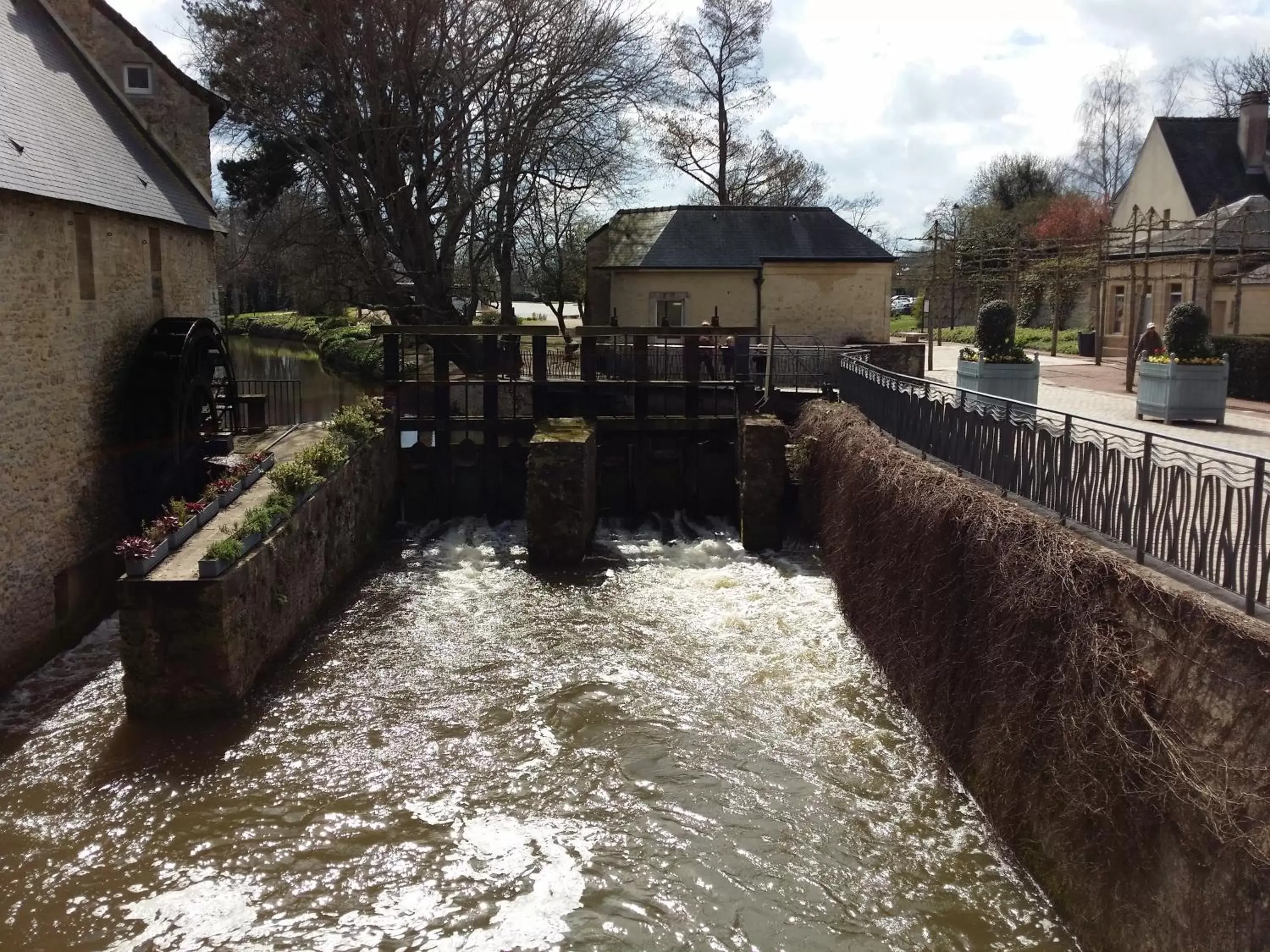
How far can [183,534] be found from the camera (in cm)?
1020

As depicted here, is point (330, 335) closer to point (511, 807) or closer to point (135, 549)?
point (135, 549)

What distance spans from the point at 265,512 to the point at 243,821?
3.65 m

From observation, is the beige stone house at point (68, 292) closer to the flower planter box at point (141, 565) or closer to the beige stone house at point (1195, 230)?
the flower planter box at point (141, 565)

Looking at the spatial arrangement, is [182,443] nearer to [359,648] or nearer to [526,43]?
[359,648]

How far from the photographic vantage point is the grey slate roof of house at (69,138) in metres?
11.5

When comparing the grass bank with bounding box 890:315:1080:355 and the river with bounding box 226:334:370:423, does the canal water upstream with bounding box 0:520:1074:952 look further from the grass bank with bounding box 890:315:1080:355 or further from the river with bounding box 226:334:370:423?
the grass bank with bounding box 890:315:1080:355

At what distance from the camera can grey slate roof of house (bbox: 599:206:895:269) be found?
84.2ft

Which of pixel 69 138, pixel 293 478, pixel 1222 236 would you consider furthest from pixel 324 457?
pixel 1222 236

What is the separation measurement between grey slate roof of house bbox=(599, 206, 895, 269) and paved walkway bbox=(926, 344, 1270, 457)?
4010 millimetres

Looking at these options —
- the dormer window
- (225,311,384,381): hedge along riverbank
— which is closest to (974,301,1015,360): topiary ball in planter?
(225,311,384,381): hedge along riverbank

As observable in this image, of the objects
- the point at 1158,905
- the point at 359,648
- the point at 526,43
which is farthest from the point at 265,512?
the point at 526,43

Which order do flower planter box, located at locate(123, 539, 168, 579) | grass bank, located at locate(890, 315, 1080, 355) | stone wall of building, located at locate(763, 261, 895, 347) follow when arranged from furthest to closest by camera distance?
grass bank, located at locate(890, 315, 1080, 355) → stone wall of building, located at locate(763, 261, 895, 347) → flower planter box, located at locate(123, 539, 168, 579)

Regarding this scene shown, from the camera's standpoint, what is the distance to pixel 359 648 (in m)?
11.3

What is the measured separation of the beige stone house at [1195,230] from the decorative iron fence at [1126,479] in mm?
11830
